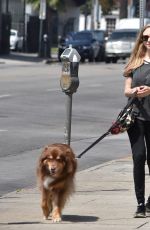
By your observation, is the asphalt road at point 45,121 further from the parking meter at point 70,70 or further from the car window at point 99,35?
the car window at point 99,35

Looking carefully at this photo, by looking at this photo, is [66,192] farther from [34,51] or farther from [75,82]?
[34,51]

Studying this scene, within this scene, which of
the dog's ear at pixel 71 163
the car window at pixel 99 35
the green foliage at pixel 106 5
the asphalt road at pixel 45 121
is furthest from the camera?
the green foliage at pixel 106 5

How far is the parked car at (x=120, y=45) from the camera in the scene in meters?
53.9

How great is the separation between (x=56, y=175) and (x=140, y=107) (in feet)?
3.79

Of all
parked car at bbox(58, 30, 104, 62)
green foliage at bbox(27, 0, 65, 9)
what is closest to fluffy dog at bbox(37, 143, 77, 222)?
parked car at bbox(58, 30, 104, 62)

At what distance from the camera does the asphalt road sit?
1432 cm

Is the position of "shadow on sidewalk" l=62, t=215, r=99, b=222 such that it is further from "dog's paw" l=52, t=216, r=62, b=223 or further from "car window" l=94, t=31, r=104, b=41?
"car window" l=94, t=31, r=104, b=41

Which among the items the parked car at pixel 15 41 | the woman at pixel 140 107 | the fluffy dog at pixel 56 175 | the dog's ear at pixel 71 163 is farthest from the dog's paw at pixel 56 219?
the parked car at pixel 15 41

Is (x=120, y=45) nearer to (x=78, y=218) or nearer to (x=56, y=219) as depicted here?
(x=78, y=218)

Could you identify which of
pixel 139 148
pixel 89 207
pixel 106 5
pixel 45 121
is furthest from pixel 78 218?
pixel 106 5

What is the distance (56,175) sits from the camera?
30.0 feet

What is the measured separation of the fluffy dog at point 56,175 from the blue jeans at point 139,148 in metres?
0.70

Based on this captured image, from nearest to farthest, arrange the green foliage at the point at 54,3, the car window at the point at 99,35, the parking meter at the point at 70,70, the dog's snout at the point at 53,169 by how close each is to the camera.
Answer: the dog's snout at the point at 53,169 → the parking meter at the point at 70,70 → the car window at the point at 99,35 → the green foliage at the point at 54,3

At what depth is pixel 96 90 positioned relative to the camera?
99.2 ft
